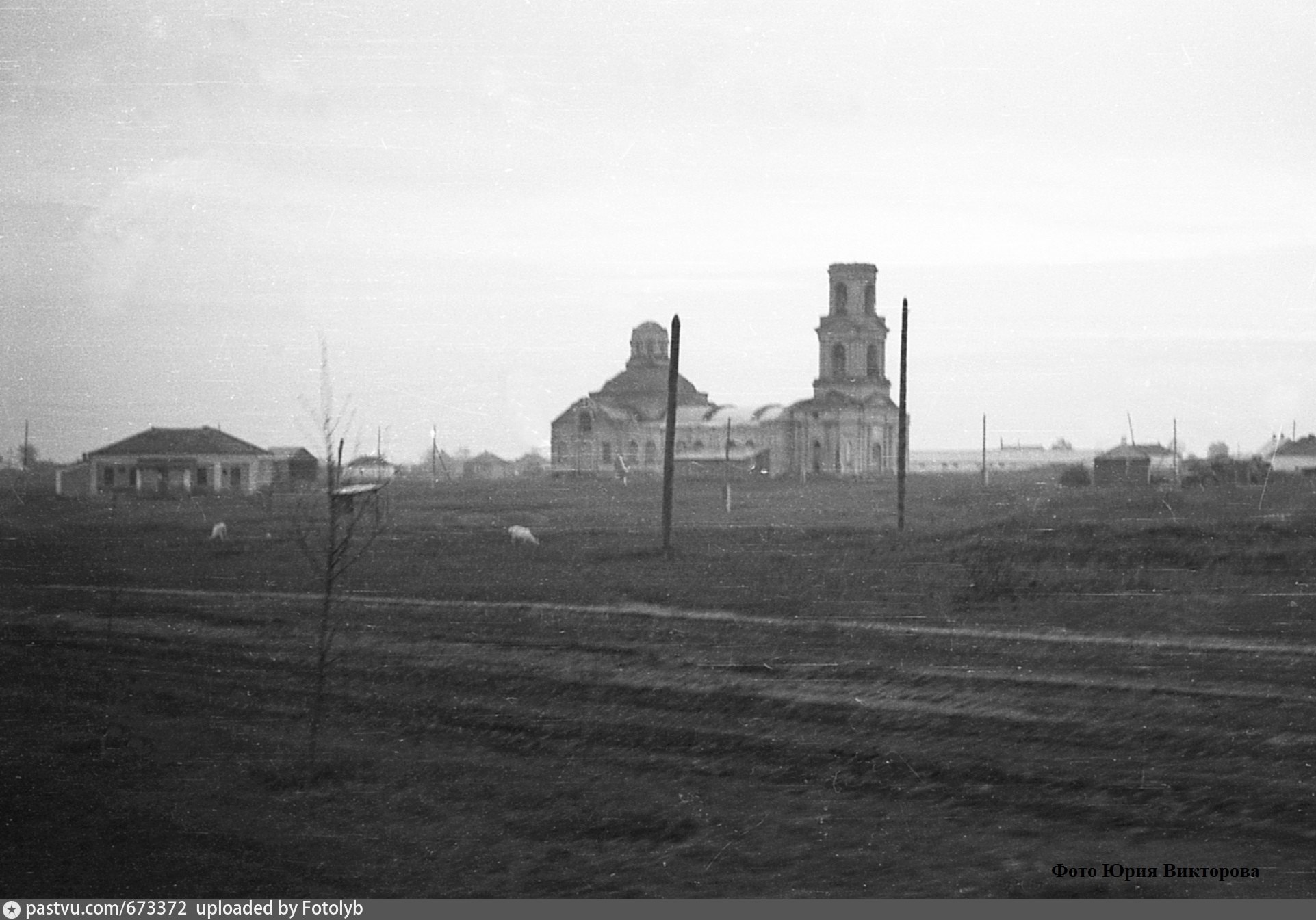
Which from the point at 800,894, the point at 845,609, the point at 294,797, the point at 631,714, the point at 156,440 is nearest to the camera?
the point at 800,894

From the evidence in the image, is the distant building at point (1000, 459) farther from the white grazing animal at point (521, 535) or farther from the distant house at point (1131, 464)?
the white grazing animal at point (521, 535)

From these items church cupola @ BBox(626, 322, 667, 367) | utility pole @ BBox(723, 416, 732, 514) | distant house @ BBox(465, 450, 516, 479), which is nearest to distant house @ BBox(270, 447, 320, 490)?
distant house @ BBox(465, 450, 516, 479)

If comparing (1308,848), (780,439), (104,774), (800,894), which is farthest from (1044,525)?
(104,774)

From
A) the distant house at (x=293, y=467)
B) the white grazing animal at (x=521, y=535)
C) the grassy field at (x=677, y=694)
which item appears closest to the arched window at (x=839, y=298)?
the grassy field at (x=677, y=694)

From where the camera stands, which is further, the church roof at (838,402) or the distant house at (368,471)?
the church roof at (838,402)

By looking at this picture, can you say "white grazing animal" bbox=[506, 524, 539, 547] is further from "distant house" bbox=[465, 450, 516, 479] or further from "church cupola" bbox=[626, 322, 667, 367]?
"church cupola" bbox=[626, 322, 667, 367]

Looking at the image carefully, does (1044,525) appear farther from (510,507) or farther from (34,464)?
(34,464)

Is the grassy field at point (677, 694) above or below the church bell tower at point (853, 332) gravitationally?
below
